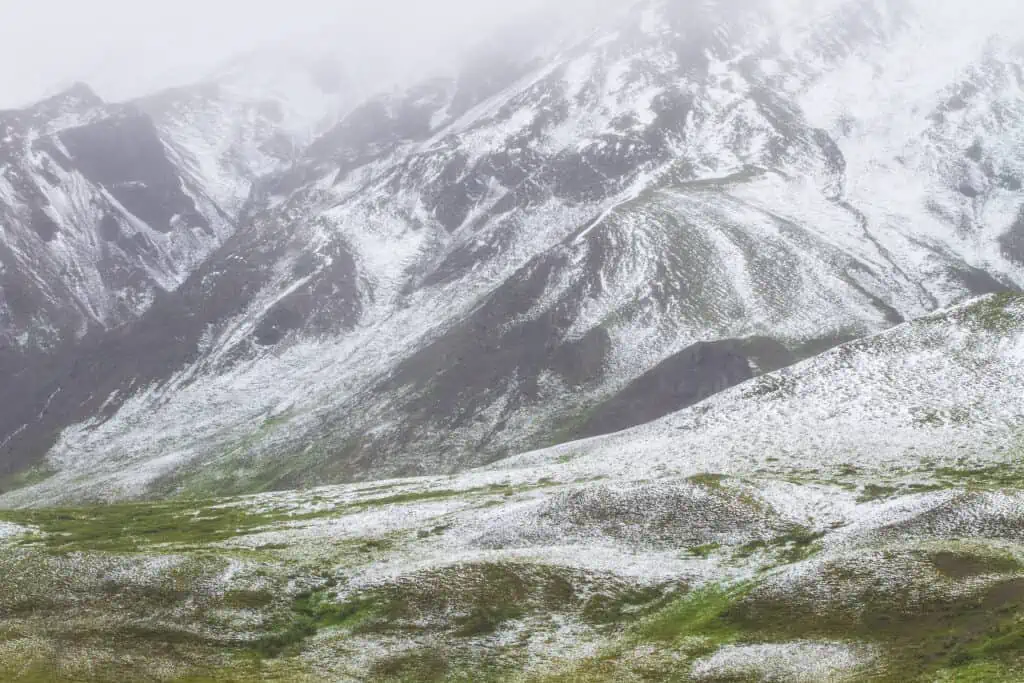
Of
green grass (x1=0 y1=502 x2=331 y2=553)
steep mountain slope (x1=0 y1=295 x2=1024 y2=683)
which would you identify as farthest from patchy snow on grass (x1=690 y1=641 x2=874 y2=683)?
green grass (x1=0 y1=502 x2=331 y2=553)

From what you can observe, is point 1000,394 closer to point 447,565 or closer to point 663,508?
point 663,508

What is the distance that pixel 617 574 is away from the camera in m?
71.2

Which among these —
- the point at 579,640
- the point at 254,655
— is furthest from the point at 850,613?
the point at 254,655

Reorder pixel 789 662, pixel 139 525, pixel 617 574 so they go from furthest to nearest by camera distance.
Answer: pixel 139 525, pixel 617 574, pixel 789 662

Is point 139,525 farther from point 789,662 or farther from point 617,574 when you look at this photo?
point 789,662

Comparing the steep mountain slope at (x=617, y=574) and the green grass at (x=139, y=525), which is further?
the green grass at (x=139, y=525)

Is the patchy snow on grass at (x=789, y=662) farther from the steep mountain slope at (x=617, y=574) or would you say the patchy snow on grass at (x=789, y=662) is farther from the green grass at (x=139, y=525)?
the green grass at (x=139, y=525)

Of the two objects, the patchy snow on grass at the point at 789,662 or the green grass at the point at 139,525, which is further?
the green grass at the point at 139,525

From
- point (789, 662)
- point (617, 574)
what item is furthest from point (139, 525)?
point (789, 662)

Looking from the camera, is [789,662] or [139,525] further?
[139,525]

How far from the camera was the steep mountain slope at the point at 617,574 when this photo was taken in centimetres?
5553

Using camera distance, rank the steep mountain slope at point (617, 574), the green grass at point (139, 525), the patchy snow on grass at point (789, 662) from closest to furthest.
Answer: the patchy snow on grass at point (789, 662), the steep mountain slope at point (617, 574), the green grass at point (139, 525)

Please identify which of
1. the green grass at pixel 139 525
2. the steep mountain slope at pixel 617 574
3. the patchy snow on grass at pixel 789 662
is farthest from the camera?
the green grass at pixel 139 525

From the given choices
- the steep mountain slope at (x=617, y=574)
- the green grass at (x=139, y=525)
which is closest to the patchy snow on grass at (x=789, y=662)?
the steep mountain slope at (x=617, y=574)
